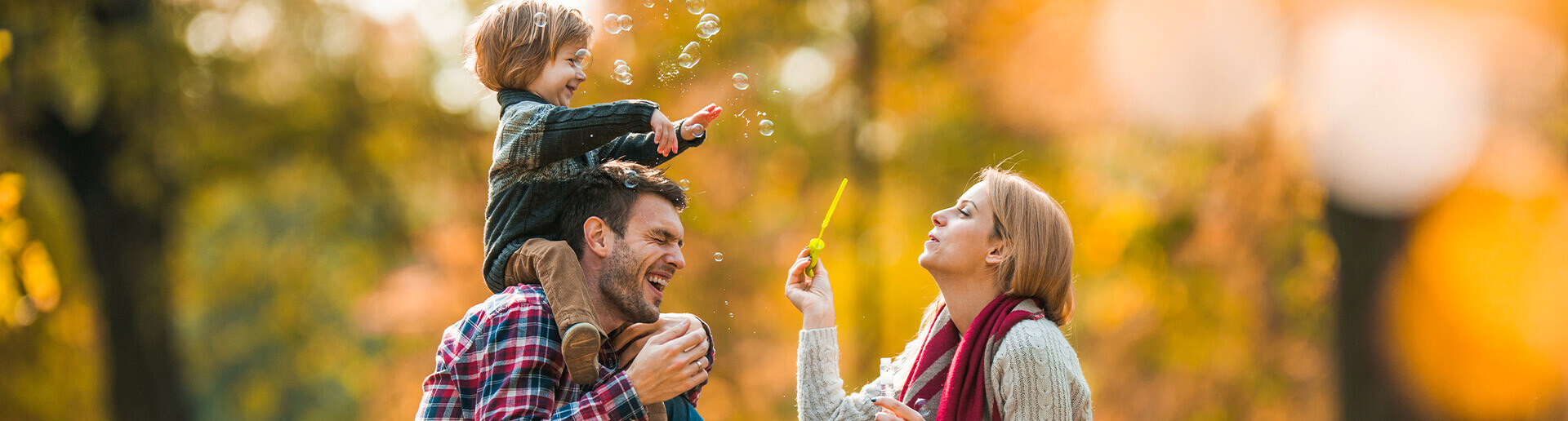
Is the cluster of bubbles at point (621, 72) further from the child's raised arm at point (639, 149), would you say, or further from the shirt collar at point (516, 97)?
the shirt collar at point (516, 97)

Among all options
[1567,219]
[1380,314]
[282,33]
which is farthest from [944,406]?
[282,33]

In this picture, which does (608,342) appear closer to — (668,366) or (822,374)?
(668,366)

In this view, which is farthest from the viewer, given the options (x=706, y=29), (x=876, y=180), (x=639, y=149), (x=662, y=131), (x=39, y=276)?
(x=876, y=180)

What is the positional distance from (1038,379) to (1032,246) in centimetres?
40

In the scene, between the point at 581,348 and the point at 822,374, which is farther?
the point at 822,374

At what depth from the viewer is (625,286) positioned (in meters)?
2.96

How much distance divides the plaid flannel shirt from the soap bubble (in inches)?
34.9

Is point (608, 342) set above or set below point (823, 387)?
above

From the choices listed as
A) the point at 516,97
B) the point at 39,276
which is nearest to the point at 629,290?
the point at 516,97

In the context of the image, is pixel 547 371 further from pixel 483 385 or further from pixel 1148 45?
pixel 1148 45

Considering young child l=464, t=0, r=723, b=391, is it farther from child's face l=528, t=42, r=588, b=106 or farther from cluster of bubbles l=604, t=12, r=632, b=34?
cluster of bubbles l=604, t=12, r=632, b=34

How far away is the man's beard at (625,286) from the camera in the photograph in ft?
9.71

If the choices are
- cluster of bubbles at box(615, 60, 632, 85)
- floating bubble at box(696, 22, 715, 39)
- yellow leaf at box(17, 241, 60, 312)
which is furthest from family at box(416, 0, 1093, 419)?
yellow leaf at box(17, 241, 60, 312)

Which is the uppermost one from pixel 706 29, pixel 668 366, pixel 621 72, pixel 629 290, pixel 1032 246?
pixel 706 29
